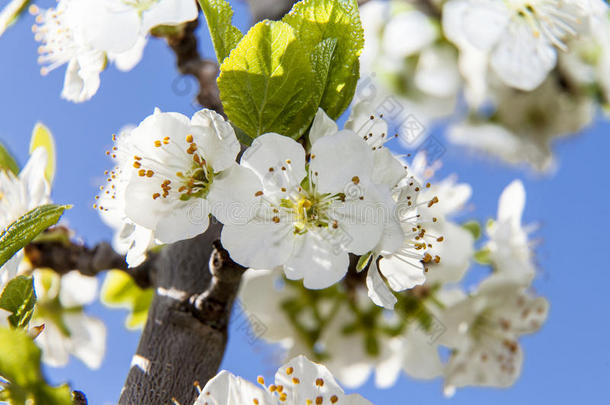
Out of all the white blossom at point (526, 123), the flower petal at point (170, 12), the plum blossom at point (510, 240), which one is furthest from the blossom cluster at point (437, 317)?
the white blossom at point (526, 123)

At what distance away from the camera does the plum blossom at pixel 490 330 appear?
3.30 ft

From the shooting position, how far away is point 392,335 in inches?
43.4

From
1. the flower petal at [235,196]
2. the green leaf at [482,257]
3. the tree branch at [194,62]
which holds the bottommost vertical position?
the green leaf at [482,257]

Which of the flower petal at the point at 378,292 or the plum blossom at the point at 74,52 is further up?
the plum blossom at the point at 74,52

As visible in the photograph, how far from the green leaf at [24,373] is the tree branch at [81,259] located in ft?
1.46

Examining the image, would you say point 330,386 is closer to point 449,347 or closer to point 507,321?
point 449,347

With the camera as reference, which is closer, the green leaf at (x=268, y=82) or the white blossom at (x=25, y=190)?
the green leaf at (x=268, y=82)

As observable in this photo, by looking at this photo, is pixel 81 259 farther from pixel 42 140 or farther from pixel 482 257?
pixel 482 257

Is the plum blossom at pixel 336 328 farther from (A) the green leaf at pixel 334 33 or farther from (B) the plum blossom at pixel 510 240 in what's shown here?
(A) the green leaf at pixel 334 33

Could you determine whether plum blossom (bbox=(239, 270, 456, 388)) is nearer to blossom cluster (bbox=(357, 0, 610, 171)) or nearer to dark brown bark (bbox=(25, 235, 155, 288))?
dark brown bark (bbox=(25, 235, 155, 288))

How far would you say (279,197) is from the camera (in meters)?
0.55

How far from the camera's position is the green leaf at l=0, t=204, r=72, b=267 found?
1.76 ft

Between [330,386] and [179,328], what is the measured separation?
21cm

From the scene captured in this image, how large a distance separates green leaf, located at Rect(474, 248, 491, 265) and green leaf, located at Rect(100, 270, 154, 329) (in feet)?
1.76
